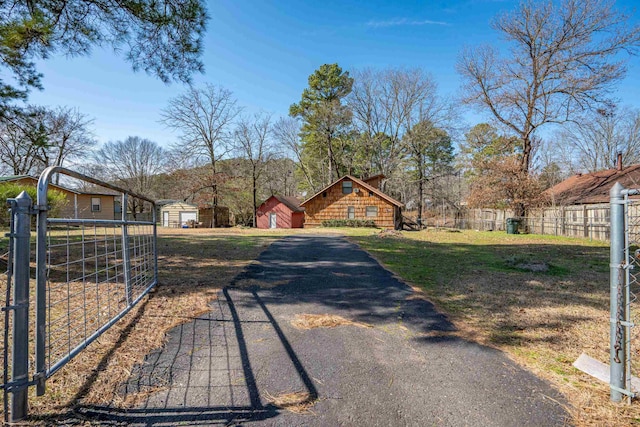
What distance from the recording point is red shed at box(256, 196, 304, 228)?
97.3 feet

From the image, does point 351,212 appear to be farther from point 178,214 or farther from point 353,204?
point 178,214

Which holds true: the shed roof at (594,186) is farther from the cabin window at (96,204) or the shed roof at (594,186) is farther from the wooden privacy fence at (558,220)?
the cabin window at (96,204)

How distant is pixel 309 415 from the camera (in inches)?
76.1

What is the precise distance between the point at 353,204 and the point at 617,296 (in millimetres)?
24794

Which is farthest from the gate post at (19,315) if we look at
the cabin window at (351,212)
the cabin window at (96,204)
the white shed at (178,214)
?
the cabin window at (96,204)

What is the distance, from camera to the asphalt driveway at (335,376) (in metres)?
1.93

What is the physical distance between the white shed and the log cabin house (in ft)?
38.4

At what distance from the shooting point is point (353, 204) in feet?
88.0

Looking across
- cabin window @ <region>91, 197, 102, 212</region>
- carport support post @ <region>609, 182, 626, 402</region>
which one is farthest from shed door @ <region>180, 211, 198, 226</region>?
carport support post @ <region>609, 182, 626, 402</region>

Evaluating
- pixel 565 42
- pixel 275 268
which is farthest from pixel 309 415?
pixel 565 42

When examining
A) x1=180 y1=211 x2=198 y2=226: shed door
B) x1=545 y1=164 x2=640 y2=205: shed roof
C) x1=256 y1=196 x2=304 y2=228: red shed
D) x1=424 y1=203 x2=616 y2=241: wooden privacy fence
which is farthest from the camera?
x1=180 y1=211 x2=198 y2=226: shed door

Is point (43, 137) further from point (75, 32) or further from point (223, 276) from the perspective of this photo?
point (223, 276)

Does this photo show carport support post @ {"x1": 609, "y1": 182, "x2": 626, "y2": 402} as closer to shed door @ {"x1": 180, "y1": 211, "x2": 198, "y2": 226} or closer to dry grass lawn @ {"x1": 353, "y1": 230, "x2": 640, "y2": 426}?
dry grass lawn @ {"x1": 353, "y1": 230, "x2": 640, "y2": 426}

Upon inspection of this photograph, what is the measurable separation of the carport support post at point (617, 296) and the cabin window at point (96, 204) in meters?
34.3
